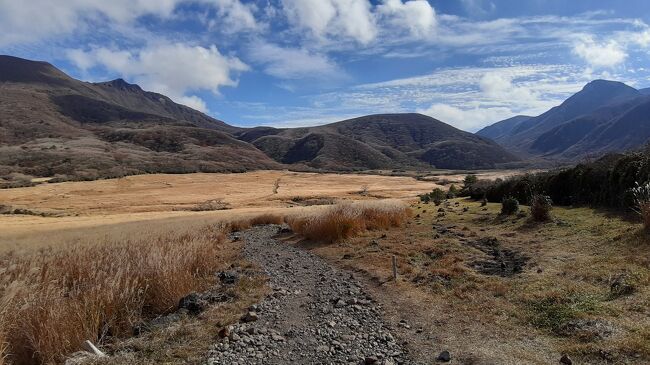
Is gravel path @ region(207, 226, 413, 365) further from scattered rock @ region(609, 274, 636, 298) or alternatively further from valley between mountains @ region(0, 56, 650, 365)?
scattered rock @ region(609, 274, 636, 298)

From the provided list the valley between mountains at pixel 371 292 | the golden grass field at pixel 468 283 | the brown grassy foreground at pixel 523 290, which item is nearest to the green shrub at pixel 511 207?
the valley between mountains at pixel 371 292

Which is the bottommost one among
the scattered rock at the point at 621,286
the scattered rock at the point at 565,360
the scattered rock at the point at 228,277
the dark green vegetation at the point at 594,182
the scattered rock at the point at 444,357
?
the scattered rock at the point at 228,277

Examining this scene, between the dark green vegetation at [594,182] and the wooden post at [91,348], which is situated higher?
the dark green vegetation at [594,182]

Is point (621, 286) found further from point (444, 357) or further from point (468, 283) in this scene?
point (444, 357)

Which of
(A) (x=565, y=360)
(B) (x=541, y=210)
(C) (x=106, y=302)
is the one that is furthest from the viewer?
(B) (x=541, y=210)

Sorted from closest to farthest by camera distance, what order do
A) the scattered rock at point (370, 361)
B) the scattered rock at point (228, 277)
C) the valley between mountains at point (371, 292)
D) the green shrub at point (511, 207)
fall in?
1. the scattered rock at point (370, 361)
2. the valley between mountains at point (371, 292)
3. the scattered rock at point (228, 277)
4. the green shrub at point (511, 207)

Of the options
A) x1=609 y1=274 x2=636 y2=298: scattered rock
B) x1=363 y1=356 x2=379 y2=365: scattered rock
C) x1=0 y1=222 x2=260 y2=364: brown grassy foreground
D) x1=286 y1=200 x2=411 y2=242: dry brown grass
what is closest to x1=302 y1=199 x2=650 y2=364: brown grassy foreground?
x1=609 y1=274 x2=636 y2=298: scattered rock

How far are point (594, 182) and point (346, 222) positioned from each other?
11.5m

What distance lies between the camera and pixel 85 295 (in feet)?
26.2

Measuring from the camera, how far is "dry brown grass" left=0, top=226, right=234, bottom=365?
668 cm

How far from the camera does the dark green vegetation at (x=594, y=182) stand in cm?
1642

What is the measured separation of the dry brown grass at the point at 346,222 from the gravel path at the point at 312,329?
229 inches

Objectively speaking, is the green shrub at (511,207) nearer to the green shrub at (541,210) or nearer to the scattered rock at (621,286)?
the green shrub at (541,210)

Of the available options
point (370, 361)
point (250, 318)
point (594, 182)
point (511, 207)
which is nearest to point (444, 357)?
point (370, 361)
